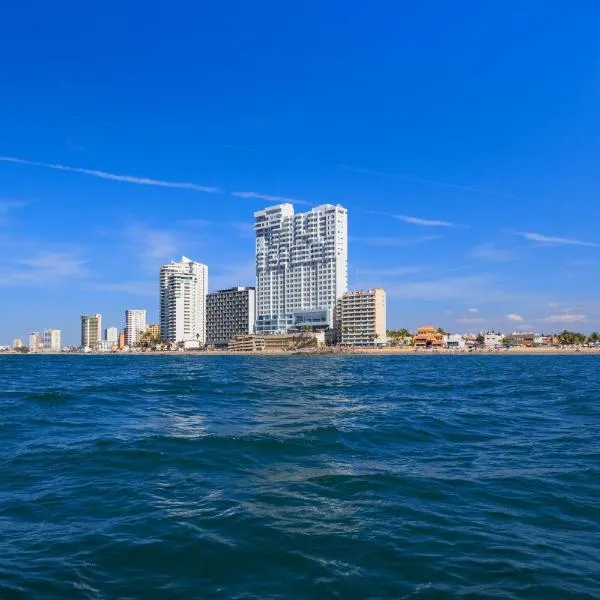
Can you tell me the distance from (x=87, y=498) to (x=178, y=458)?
148 inches

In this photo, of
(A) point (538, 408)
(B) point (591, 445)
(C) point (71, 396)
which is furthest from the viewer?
(C) point (71, 396)

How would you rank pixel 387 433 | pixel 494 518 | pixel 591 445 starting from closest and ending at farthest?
pixel 494 518, pixel 591 445, pixel 387 433

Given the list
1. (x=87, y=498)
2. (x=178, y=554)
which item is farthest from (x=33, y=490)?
(x=178, y=554)

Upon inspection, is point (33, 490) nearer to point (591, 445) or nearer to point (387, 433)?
point (387, 433)

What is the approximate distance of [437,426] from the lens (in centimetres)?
2086

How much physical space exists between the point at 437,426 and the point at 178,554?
14.5m

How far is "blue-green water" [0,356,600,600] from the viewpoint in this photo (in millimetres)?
7363

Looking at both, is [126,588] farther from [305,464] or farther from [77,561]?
[305,464]

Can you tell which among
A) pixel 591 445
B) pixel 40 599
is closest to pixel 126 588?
pixel 40 599

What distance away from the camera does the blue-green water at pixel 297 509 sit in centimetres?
736

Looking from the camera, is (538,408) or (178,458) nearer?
(178,458)

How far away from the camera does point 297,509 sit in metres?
10.4

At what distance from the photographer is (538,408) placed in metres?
27.2

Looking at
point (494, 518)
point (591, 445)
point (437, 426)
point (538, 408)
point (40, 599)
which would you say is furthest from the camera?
point (538, 408)
